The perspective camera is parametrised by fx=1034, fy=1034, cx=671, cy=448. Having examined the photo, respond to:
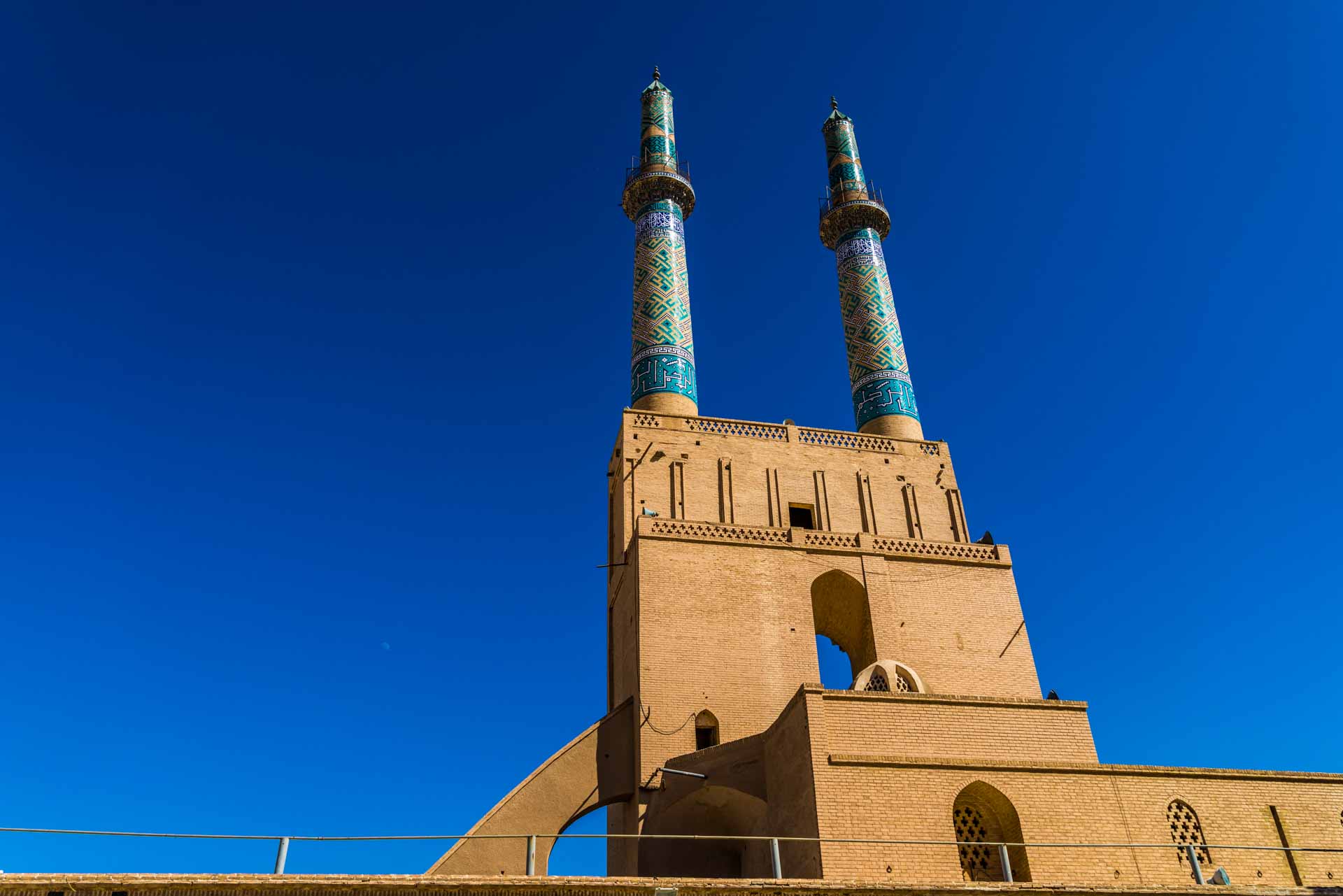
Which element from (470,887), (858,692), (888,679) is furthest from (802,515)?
(470,887)

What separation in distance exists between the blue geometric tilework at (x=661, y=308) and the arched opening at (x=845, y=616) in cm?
541

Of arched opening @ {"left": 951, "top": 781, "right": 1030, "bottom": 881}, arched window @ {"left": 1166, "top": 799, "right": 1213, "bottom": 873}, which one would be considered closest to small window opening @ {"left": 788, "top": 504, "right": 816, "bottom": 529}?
arched opening @ {"left": 951, "top": 781, "right": 1030, "bottom": 881}

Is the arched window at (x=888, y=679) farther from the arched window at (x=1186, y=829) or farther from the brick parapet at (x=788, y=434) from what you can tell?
the brick parapet at (x=788, y=434)

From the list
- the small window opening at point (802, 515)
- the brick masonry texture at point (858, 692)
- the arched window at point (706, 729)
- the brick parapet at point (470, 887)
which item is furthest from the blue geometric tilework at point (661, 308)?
the brick parapet at point (470, 887)

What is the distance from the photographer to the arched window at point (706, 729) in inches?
611

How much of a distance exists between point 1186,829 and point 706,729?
6520 mm

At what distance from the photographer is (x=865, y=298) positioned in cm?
2444

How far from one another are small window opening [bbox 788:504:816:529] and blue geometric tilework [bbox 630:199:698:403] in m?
3.45

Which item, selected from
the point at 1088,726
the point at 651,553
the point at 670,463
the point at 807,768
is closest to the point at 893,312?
the point at 670,463

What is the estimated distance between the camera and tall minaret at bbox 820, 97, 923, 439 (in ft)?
73.9

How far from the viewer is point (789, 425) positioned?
67.9 ft

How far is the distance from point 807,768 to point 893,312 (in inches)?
575

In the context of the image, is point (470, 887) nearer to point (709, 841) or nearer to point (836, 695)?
point (836, 695)

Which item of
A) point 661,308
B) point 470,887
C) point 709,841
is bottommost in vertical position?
point 470,887
